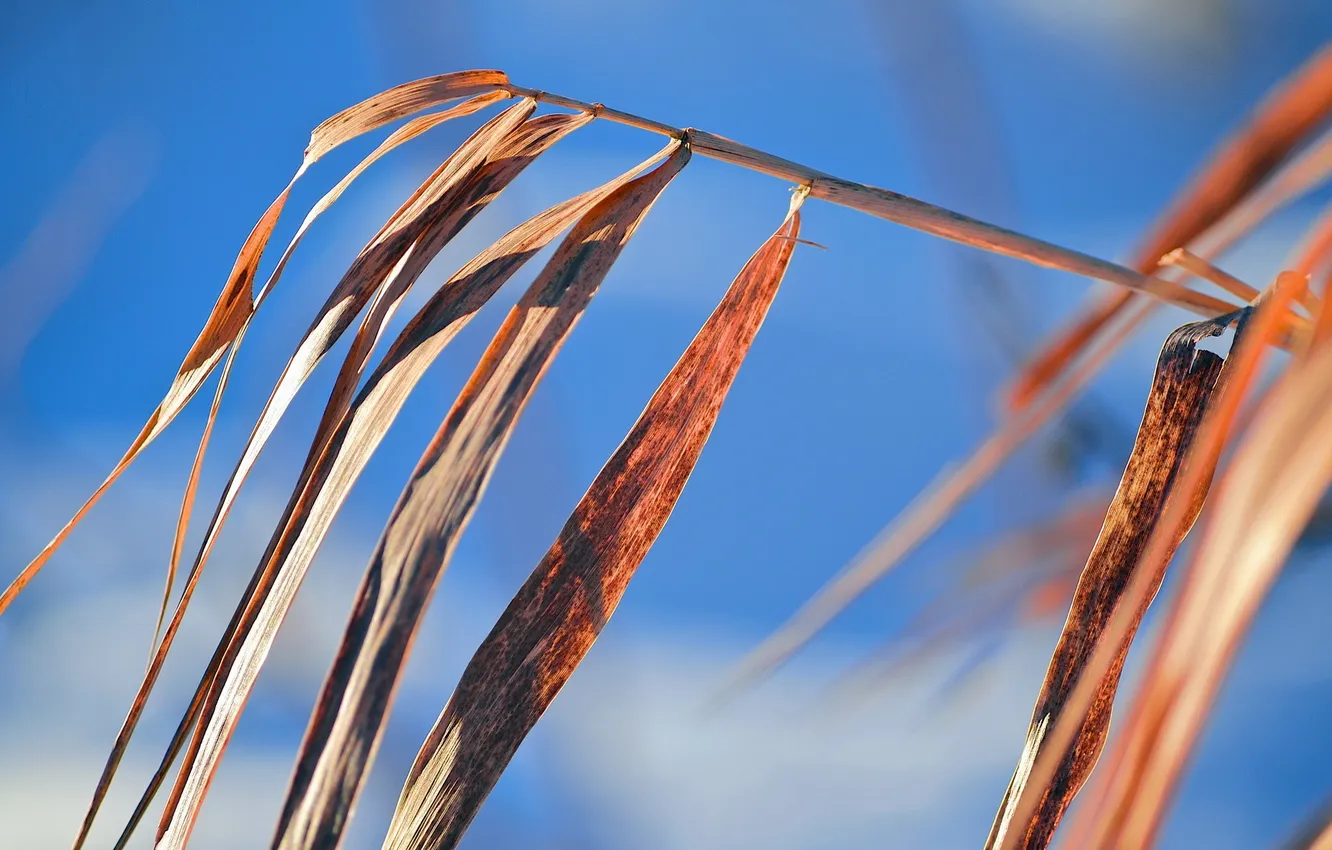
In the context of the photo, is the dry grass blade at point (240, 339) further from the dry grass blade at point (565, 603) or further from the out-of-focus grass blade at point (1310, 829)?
the out-of-focus grass blade at point (1310, 829)

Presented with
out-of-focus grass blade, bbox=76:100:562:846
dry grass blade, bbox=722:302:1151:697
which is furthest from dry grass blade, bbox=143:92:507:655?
dry grass blade, bbox=722:302:1151:697

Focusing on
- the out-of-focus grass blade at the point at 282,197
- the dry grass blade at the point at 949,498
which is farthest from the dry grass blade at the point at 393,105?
the dry grass blade at the point at 949,498

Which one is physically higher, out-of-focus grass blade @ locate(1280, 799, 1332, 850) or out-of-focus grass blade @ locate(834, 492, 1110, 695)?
out-of-focus grass blade @ locate(834, 492, 1110, 695)

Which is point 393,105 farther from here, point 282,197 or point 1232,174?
point 1232,174

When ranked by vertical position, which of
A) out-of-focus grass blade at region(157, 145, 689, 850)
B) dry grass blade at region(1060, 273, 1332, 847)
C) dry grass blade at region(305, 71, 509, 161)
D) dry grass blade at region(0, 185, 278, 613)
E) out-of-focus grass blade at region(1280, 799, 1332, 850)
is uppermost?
dry grass blade at region(305, 71, 509, 161)

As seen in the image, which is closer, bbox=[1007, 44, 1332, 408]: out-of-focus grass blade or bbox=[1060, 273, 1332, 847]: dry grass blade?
bbox=[1060, 273, 1332, 847]: dry grass blade

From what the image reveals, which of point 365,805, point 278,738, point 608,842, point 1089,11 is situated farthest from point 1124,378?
point 278,738

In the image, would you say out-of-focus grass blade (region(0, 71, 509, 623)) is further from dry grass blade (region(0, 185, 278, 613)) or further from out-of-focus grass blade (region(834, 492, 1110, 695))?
out-of-focus grass blade (region(834, 492, 1110, 695))
